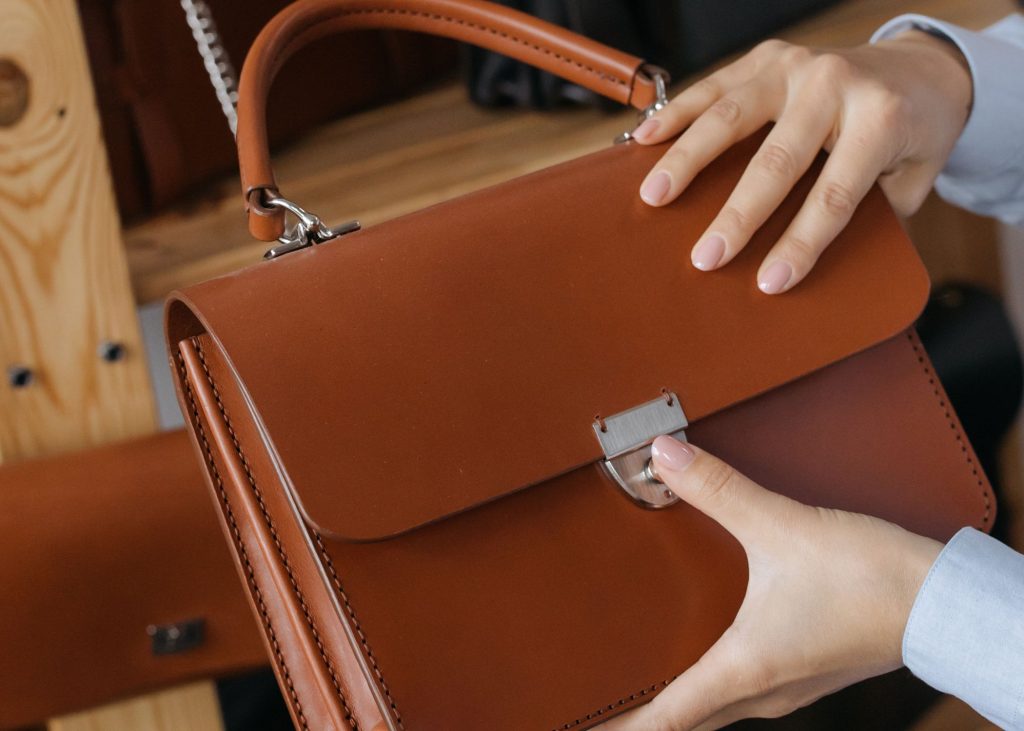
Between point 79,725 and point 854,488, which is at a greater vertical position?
point 79,725

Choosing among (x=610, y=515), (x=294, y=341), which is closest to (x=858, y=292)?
(x=610, y=515)

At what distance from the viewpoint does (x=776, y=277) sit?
570mm

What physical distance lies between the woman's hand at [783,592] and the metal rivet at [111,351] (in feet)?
1.21

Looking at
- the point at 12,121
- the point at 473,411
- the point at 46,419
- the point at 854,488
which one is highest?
the point at 12,121

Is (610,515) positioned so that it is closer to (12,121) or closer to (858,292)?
(858,292)

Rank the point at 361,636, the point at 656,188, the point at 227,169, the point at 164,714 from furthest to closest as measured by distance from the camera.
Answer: the point at 227,169 → the point at 164,714 → the point at 656,188 → the point at 361,636

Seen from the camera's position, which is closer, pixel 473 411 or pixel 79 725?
pixel 473 411

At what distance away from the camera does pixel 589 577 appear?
508 mm

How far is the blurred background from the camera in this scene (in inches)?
25.9

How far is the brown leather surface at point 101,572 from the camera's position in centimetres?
63

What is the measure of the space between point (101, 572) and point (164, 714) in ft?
0.41

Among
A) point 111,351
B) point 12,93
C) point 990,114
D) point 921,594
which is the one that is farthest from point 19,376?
point 990,114

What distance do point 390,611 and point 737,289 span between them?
258 millimetres

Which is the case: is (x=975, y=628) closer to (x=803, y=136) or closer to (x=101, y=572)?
(x=803, y=136)
